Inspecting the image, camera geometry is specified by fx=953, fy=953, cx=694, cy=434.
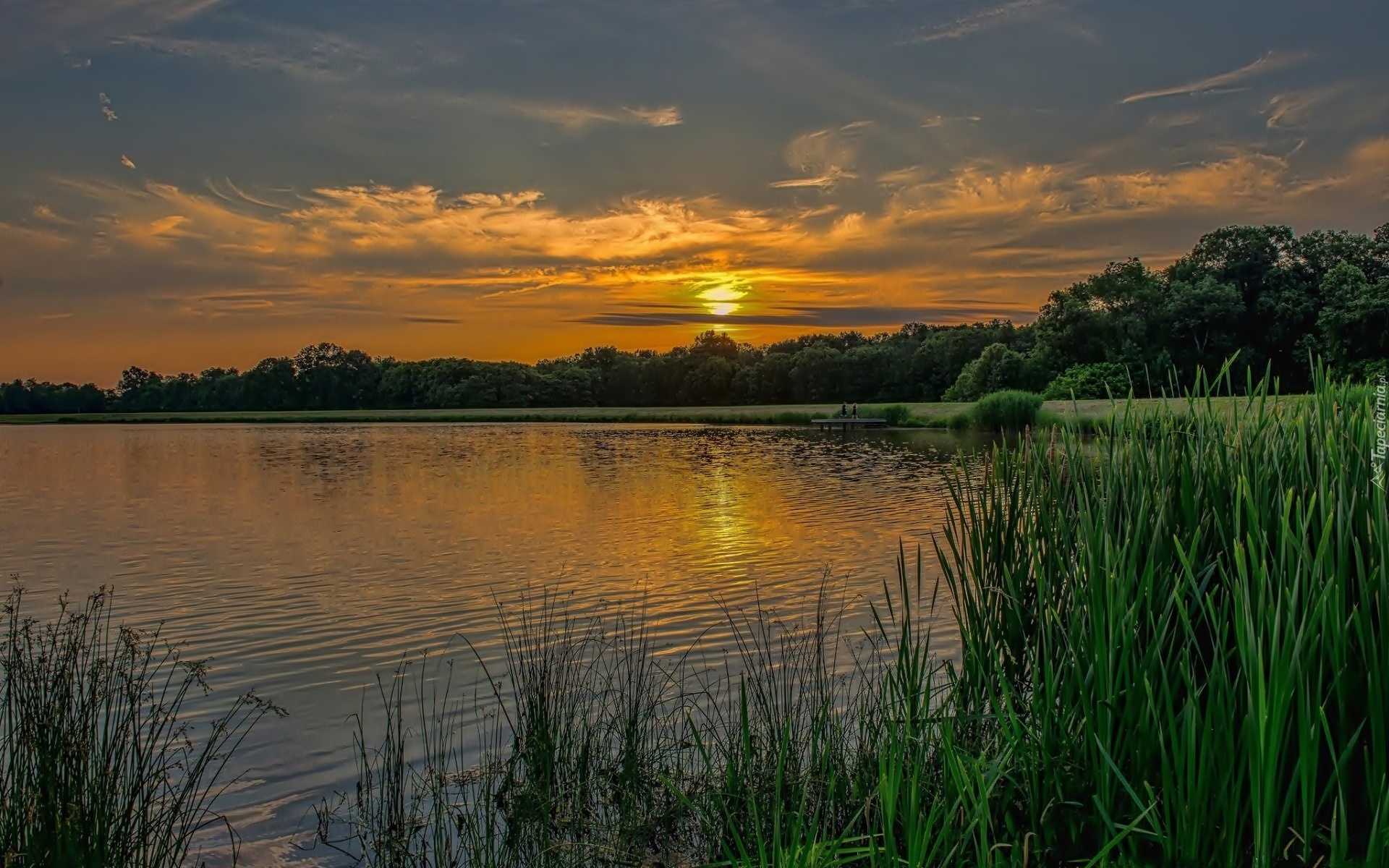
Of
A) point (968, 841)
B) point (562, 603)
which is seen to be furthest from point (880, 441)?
point (968, 841)

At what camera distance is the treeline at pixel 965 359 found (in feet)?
194

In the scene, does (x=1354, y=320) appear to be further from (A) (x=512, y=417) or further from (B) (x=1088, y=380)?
(A) (x=512, y=417)

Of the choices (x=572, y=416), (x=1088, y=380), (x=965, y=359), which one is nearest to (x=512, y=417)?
(x=572, y=416)

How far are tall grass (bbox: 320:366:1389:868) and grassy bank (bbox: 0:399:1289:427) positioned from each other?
42.8 meters

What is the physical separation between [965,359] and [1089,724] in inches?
3315

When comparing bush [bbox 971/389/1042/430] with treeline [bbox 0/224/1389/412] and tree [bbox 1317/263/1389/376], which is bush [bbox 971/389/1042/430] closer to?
treeline [bbox 0/224/1389/412]

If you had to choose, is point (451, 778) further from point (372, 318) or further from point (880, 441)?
point (372, 318)

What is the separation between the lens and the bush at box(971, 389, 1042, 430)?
40.8 meters

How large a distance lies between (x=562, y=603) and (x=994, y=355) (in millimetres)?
67536


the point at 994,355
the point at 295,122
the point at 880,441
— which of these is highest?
the point at 295,122

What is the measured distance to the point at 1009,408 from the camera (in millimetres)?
41531

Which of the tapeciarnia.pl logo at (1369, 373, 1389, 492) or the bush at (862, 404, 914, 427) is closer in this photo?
the tapeciarnia.pl logo at (1369, 373, 1389, 492)

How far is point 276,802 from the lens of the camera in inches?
223

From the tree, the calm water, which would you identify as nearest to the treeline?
the tree
